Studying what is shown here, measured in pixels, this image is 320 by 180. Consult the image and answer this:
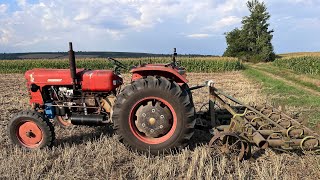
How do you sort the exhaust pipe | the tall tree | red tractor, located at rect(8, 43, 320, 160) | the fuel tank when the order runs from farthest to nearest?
the tall tree → the fuel tank → the exhaust pipe → red tractor, located at rect(8, 43, 320, 160)

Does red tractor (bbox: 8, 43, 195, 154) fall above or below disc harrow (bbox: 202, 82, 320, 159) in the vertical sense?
above

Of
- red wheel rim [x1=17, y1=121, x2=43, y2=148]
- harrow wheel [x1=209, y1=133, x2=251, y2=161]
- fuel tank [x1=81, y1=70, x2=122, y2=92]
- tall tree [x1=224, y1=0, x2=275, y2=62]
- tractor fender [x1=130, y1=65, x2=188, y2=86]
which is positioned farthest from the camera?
tall tree [x1=224, y1=0, x2=275, y2=62]

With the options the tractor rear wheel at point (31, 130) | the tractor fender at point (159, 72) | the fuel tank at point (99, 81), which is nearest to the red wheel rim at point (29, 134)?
the tractor rear wheel at point (31, 130)

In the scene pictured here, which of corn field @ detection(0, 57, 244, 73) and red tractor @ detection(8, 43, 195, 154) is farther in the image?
corn field @ detection(0, 57, 244, 73)

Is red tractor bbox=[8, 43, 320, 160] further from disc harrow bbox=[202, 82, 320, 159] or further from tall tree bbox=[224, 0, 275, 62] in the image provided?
tall tree bbox=[224, 0, 275, 62]

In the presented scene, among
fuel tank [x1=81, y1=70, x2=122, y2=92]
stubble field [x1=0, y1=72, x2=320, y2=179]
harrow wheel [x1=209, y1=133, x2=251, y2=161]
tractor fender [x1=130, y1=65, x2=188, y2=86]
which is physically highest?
tractor fender [x1=130, y1=65, x2=188, y2=86]

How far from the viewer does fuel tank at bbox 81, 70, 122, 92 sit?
5.57 m

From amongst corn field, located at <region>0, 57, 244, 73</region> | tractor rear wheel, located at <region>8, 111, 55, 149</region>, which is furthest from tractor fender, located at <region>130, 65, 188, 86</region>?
corn field, located at <region>0, 57, 244, 73</region>

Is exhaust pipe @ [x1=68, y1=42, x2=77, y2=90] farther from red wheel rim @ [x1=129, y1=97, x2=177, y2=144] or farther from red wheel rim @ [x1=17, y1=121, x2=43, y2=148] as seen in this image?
red wheel rim @ [x1=129, y1=97, x2=177, y2=144]

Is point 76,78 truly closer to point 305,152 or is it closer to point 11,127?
point 11,127

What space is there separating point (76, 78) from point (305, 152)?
3841 mm

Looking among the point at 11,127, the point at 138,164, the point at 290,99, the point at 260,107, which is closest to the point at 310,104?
the point at 290,99

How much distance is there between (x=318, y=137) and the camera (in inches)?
181

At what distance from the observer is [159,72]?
532 centimetres
